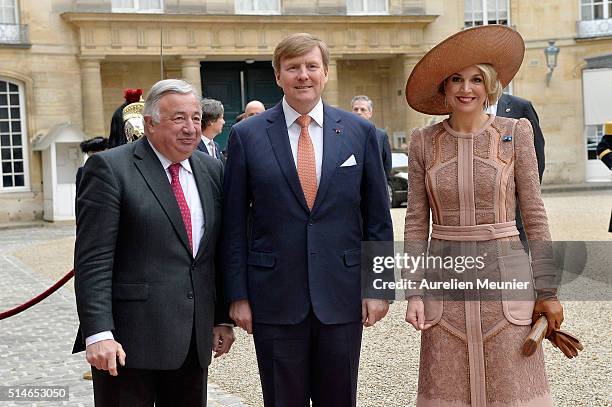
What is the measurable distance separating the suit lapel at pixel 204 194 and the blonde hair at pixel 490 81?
122 cm

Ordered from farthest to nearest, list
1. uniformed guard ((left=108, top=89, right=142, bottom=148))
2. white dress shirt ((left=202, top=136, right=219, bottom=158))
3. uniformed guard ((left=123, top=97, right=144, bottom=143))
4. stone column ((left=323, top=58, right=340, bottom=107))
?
stone column ((left=323, top=58, right=340, bottom=107))
white dress shirt ((left=202, top=136, right=219, bottom=158))
uniformed guard ((left=108, top=89, right=142, bottom=148))
uniformed guard ((left=123, top=97, right=144, bottom=143))

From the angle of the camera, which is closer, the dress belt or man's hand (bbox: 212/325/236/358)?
the dress belt

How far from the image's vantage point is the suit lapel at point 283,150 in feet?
12.3

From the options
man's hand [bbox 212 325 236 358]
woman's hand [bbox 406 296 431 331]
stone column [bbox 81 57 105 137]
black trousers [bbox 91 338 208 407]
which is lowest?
black trousers [bbox 91 338 208 407]

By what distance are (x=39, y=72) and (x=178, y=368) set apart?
880 inches

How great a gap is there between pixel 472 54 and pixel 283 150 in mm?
859

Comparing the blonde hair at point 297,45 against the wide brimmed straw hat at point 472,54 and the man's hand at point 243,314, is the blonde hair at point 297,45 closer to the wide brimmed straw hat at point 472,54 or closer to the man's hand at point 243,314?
the wide brimmed straw hat at point 472,54

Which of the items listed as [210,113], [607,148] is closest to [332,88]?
[607,148]

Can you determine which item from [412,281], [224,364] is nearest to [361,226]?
[412,281]

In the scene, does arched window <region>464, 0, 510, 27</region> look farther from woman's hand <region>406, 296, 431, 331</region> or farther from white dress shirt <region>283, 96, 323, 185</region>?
woman's hand <region>406, 296, 431, 331</region>

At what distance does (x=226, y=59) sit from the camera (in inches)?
1092

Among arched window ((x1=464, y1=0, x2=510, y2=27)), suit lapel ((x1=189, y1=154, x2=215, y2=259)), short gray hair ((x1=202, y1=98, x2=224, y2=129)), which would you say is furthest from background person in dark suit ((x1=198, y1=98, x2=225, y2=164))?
arched window ((x1=464, y1=0, x2=510, y2=27))

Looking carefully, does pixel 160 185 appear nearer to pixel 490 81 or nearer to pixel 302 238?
pixel 302 238

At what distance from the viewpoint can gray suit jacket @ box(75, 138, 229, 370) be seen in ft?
11.7
